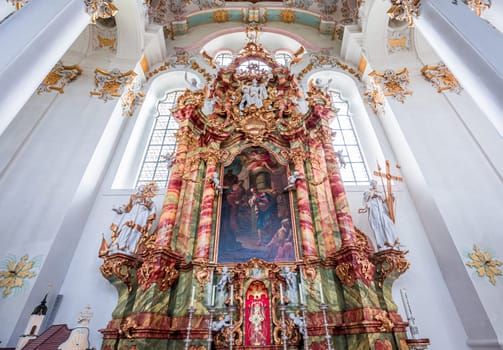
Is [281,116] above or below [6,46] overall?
above

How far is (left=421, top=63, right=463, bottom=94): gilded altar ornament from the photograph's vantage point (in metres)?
7.15

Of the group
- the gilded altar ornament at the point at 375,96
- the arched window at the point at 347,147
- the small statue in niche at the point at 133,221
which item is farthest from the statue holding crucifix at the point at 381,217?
the small statue in niche at the point at 133,221

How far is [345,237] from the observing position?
493 centimetres

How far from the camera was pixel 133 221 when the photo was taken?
5.17 metres

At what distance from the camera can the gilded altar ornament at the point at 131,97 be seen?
25.0ft

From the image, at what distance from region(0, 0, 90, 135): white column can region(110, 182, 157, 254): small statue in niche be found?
2.61 meters

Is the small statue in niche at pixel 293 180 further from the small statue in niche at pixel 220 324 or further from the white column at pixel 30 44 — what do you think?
the white column at pixel 30 44

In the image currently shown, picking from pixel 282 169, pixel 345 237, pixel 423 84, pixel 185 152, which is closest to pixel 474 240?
pixel 345 237

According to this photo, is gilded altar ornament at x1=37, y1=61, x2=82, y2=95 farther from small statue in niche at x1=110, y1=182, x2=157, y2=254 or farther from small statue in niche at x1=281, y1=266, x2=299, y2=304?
small statue in niche at x1=281, y1=266, x2=299, y2=304

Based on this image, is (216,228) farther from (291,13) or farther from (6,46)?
(291,13)

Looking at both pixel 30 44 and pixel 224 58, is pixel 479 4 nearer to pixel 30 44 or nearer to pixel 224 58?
pixel 30 44

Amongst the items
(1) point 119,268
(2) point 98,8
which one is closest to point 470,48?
(2) point 98,8

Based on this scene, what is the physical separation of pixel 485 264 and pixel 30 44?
7.72 metres

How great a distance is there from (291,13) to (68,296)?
12.1 meters
